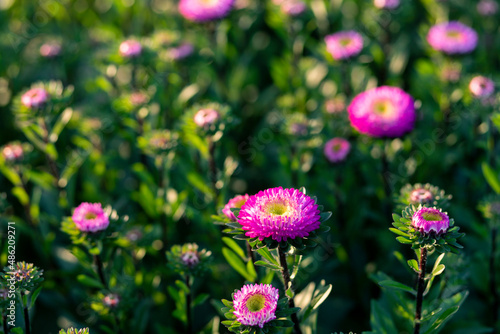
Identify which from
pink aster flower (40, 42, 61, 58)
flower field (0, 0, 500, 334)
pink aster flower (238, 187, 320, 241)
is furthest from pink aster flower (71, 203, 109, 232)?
pink aster flower (40, 42, 61, 58)

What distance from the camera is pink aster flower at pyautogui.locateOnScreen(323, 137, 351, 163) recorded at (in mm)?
2455

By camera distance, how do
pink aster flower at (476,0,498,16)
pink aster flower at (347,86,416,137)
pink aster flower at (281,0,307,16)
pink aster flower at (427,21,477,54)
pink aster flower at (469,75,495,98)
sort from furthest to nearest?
1. pink aster flower at (476,0,498,16)
2. pink aster flower at (281,0,307,16)
3. pink aster flower at (427,21,477,54)
4. pink aster flower at (469,75,495,98)
5. pink aster flower at (347,86,416,137)

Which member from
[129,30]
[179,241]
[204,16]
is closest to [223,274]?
[179,241]

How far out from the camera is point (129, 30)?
390 cm

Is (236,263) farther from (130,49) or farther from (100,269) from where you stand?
(130,49)

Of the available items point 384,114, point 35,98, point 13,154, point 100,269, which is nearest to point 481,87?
point 384,114

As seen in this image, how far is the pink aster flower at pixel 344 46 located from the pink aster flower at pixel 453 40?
44 centimetres

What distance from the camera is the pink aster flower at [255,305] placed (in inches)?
55.2

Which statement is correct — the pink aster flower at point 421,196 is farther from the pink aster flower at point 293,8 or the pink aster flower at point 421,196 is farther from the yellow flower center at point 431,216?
the pink aster flower at point 293,8

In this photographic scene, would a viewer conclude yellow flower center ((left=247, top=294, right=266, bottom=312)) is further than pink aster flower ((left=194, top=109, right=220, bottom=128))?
No

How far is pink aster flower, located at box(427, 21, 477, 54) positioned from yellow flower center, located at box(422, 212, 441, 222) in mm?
1699

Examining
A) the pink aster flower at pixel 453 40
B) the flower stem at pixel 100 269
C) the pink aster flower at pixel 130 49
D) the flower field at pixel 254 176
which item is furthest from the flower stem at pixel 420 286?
the pink aster flower at pixel 130 49

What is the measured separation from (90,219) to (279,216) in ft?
2.72

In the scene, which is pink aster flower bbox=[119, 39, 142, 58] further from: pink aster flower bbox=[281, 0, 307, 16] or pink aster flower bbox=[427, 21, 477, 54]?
pink aster flower bbox=[427, 21, 477, 54]
